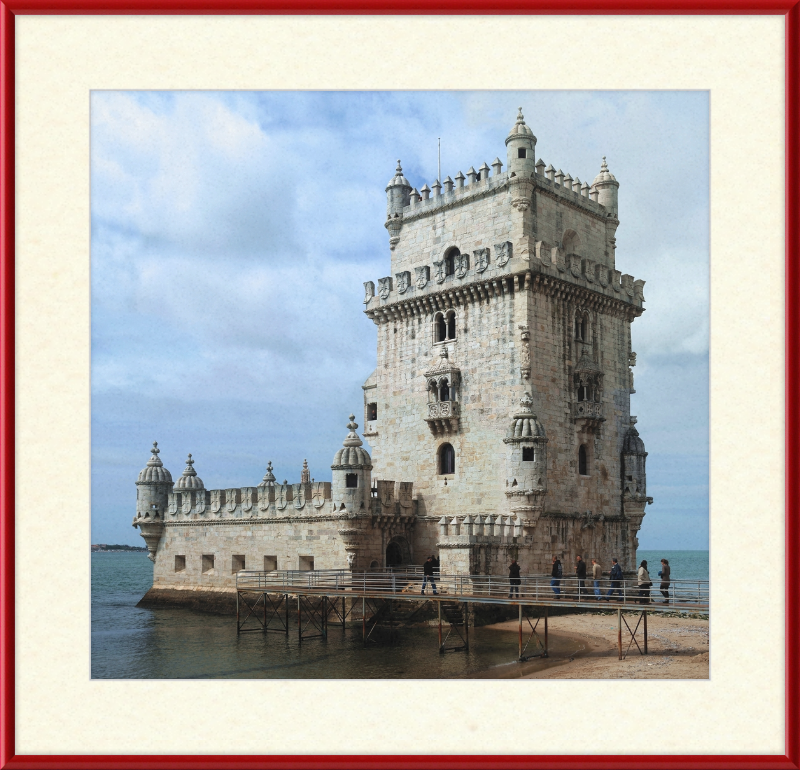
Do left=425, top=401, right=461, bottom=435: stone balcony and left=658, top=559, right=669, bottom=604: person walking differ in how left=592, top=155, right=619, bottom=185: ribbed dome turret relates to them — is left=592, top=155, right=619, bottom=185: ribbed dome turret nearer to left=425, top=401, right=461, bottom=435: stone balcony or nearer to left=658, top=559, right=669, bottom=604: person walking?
left=425, top=401, right=461, bottom=435: stone balcony

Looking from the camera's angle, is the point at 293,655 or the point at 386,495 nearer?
the point at 293,655

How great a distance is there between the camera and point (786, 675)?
1091 centimetres

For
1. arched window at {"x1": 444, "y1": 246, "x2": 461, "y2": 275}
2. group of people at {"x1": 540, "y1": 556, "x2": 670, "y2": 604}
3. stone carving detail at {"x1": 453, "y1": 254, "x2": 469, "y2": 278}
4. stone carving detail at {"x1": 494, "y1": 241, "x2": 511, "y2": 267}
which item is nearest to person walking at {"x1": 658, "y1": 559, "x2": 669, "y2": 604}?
group of people at {"x1": 540, "y1": 556, "x2": 670, "y2": 604}

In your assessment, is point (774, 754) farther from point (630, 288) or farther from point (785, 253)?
point (630, 288)

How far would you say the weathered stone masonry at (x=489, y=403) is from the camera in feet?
121

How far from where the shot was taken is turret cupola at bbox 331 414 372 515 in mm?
37531

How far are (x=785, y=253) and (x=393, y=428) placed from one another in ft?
102

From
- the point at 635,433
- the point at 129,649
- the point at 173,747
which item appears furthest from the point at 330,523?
the point at 173,747

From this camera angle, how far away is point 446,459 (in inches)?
1565

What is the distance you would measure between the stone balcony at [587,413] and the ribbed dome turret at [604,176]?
1287 centimetres

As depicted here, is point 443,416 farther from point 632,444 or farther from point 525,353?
point 632,444

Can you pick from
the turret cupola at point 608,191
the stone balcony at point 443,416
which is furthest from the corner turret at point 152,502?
the turret cupola at point 608,191

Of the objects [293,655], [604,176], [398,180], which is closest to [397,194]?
[398,180]

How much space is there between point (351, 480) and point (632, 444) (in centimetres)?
1446
